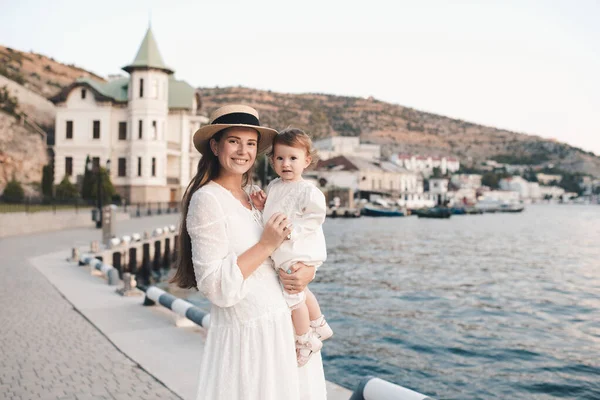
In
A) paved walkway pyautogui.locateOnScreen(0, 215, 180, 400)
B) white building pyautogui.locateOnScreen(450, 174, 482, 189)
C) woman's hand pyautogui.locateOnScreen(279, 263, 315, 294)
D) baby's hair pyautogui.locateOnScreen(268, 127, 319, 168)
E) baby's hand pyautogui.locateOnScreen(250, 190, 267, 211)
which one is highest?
white building pyautogui.locateOnScreen(450, 174, 482, 189)

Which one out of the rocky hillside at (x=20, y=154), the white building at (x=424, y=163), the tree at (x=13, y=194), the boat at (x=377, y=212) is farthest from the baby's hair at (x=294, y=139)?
the white building at (x=424, y=163)

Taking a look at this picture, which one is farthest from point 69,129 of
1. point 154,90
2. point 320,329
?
point 320,329

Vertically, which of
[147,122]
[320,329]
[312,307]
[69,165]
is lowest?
[320,329]

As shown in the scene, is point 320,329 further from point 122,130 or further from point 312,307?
point 122,130

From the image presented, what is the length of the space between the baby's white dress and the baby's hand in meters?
0.17

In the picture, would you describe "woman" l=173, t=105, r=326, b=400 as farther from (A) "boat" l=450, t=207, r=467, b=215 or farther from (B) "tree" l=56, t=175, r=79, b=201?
(A) "boat" l=450, t=207, r=467, b=215

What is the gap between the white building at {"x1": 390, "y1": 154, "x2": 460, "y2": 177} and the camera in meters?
147

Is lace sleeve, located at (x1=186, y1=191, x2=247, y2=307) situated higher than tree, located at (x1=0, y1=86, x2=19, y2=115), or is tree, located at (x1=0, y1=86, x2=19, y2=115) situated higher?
tree, located at (x1=0, y1=86, x2=19, y2=115)

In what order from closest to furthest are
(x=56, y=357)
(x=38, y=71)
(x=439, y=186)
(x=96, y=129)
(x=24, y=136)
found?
(x=56, y=357), (x=24, y=136), (x=96, y=129), (x=38, y=71), (x=439, y=186)

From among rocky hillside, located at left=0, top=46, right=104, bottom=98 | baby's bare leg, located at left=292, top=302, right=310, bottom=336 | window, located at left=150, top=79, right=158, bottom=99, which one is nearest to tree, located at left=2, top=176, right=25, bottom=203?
window, located at left=150, top=79, right=158, bottom=99

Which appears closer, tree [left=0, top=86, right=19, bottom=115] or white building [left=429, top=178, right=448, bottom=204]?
tree [left=0, top=86, right=19, bottom=115]

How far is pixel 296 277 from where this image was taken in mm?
2623

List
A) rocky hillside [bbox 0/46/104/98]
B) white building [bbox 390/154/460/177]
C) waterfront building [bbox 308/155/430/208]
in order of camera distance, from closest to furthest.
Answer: rocky hillside [bbox 0/46/104/98], waterfront building [bbox 308/155/430/208], white building [bbox 390/154/460/177]

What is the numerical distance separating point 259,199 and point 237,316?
0.64m
